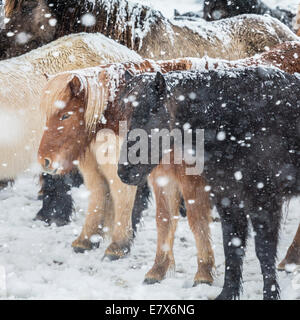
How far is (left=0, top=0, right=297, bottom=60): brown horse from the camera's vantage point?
121 inches

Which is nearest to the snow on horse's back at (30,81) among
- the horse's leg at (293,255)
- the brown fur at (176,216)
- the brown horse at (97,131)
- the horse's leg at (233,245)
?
the brown horse at (97,131)

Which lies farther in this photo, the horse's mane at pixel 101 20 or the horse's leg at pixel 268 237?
the horse's mane at pixel 101 20

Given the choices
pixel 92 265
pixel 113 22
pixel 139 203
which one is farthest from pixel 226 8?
pixel 92 265

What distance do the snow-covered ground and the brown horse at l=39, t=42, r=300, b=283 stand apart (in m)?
0.11

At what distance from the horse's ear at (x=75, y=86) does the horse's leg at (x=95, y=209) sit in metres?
0.47

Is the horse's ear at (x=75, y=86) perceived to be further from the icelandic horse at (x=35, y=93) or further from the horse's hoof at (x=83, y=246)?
the horse's hoof at (x=83, y=246)

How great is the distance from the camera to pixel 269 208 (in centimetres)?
188

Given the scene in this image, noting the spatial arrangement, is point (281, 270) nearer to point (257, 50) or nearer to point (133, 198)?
point (133, 198)

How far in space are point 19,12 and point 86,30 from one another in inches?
17.6

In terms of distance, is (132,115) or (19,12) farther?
(19,12)

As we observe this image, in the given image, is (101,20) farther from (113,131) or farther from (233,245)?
(233,245)

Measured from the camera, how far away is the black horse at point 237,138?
1.86 meters

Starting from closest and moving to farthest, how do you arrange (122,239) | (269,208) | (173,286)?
(269,208)
(173,286)
(122,239)
